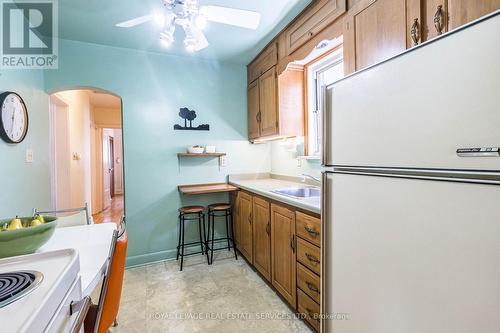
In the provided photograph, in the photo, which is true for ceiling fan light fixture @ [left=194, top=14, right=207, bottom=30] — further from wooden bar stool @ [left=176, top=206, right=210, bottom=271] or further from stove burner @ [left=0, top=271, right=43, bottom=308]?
wooden bar stool @ [left=176, top=206, right=210, bottom=271]

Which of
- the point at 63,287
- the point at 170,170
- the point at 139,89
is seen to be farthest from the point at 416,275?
the point at 139,89

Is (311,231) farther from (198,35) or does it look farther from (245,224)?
(198,35)

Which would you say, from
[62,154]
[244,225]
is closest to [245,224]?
[244,225]

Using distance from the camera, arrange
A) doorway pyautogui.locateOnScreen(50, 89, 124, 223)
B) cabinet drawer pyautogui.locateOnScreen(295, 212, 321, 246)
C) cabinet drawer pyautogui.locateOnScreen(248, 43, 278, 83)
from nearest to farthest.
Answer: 1. cabinet drawer pyautogui.locateOnScreen(295, 212, 321, 246)
2. cabinet drawer pyautogui.locateOnScreen(248, 43, 278, 83)
3. doorway pyautogui.locateOnScreen(50, 89, 124, 223)

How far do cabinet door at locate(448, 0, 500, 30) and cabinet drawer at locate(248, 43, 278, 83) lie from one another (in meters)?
1.67

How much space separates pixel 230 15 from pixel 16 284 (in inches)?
70.3

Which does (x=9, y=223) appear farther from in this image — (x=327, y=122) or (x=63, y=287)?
(x=327, y=122)

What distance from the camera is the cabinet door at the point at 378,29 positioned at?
4.00ft

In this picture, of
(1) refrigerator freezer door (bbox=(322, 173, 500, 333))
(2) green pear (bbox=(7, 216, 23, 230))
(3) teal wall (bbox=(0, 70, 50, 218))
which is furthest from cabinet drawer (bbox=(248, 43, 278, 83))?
(2) green pear (bbox=(7, 216, 23, 230))

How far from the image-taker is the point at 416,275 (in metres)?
0.81

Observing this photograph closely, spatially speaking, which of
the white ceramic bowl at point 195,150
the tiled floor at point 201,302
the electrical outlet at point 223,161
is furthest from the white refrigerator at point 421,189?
the electrical outlet at point 223,161

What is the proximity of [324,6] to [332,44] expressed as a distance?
420 millimetres

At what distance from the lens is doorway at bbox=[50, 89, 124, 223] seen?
351 cm

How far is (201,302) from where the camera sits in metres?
2.04
